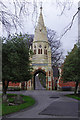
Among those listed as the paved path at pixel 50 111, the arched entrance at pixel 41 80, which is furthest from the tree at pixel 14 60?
the arched entrance at pixel 41 80

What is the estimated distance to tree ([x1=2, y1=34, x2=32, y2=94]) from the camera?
17016mm

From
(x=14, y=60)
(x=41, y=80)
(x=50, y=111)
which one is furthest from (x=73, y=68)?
(x=41, y=80)

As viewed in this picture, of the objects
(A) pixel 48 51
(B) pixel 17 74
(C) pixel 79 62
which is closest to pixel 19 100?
(B) pixel 17 74

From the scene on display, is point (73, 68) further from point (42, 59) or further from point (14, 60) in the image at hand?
point (42, 59)

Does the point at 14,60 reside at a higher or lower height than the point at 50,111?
higher

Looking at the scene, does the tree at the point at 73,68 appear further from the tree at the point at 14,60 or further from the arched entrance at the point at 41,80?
the arched entrance at the point at 41,80

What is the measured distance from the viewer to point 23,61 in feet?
62.4

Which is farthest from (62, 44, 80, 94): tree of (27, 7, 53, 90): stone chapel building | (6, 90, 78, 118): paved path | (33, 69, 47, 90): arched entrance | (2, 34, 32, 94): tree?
(33, 69, 47, 90): arched entrance

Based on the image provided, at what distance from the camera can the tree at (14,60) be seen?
17.0 m

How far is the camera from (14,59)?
1669 cm

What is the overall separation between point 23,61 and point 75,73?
7.53 metres

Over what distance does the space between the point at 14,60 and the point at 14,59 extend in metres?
0.18

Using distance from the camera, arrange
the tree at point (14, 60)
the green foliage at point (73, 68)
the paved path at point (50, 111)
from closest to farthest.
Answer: the paved path at point (50, 111) → the tree at point (14, 60) → the green foliage at point (73, 68)

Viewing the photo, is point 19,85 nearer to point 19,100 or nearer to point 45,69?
point 45,69
